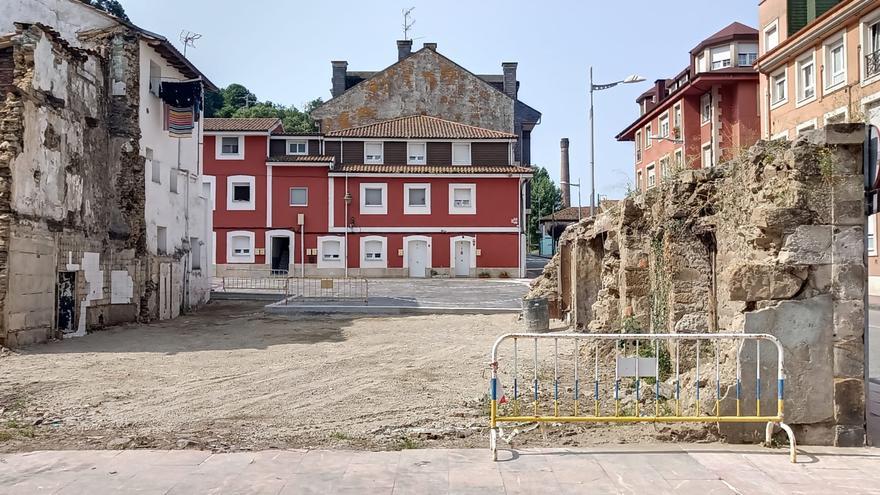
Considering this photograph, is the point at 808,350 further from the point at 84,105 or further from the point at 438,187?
the point at 438,187

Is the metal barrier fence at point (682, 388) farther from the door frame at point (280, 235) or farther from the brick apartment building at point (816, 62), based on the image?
the door frame at point (280, 235)

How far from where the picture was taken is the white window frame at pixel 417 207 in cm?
4281

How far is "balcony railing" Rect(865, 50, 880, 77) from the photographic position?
25.0 metres

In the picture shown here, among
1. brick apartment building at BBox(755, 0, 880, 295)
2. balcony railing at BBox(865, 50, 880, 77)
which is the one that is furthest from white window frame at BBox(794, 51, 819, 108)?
balcony railing at BBox(865, 50, 880, 77)

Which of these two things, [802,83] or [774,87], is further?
[774,87]

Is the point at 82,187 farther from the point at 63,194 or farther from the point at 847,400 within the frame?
the point at 847,400

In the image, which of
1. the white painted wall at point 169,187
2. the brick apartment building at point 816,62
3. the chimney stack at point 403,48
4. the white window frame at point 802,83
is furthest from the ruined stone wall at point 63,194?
the chimney stack at point 403,48

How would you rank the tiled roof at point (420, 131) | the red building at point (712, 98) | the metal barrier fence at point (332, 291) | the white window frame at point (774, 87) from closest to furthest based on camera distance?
the metal barrier fence at point (332, 291) → the white window frame at point (774, 87) → the red building at point (712, 98) → the tiled roof at point (420, 131)

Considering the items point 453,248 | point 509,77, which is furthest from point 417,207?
point 509,77

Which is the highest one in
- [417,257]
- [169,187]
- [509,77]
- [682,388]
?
[509,77]

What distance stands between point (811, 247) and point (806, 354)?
3.34ft

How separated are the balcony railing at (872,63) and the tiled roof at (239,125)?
32.0m

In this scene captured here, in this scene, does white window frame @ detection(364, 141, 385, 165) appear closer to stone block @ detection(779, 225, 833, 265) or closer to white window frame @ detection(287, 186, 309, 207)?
white window frame @ detection(287, 186, 309, 207)

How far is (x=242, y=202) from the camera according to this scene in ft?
140
